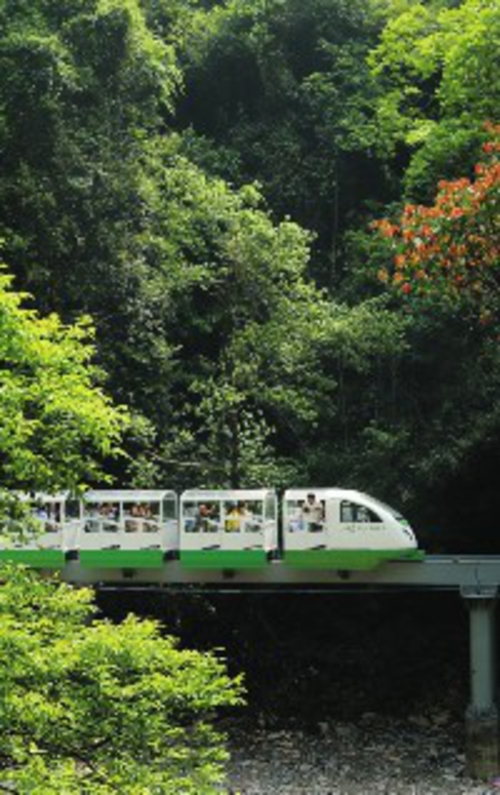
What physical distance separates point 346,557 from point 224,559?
8.60ft

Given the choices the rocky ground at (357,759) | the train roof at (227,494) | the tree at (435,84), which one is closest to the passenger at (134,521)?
the train roof at (227,494)

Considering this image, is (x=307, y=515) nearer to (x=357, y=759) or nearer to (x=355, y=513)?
(x=355, y=513)

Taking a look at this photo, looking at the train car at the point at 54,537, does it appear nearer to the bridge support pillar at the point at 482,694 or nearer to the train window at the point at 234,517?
the train window at the point at 234,517

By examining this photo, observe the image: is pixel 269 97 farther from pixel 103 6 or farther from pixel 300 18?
pixel 103 6

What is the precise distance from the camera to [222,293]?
3031 cm

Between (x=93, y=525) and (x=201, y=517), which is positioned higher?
(x=201, y=517)

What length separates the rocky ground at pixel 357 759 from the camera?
74.9 feet

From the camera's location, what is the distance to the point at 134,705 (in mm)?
9891

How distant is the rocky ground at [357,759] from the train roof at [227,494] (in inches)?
220

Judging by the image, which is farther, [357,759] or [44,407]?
[357,759]

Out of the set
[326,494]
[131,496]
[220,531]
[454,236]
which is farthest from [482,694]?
[454,236]

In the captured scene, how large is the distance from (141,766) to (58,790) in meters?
0.80

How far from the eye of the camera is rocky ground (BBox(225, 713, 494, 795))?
74.9 ft

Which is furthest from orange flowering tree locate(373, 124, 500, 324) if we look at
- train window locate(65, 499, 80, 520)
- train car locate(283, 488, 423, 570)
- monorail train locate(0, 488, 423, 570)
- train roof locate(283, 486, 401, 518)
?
train window locate(65, 499, 80, 520)
